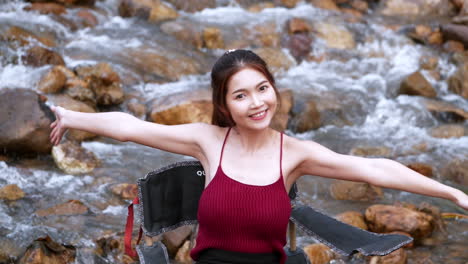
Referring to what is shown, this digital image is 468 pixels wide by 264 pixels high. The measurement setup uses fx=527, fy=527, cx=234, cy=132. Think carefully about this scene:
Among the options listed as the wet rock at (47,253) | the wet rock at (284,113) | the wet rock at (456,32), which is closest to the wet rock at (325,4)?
the wet rock at (456,32)

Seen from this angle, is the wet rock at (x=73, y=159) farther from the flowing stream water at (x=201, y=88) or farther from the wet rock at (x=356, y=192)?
the wet rock at (x=356, y=192)

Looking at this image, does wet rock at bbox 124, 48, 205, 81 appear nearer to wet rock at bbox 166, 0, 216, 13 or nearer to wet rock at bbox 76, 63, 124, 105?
wet rock at bbox 76, 63, 124, 105

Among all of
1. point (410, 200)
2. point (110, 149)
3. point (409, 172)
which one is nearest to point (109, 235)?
point (110, 149)

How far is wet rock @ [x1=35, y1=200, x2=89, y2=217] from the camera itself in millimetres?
4574

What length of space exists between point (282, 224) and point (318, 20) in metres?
10.1

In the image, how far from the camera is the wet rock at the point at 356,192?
536cm

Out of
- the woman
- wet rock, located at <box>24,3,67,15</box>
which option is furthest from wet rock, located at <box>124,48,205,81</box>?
the woman

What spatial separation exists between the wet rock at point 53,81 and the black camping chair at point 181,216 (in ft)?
16.7

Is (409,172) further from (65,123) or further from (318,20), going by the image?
(318,20)

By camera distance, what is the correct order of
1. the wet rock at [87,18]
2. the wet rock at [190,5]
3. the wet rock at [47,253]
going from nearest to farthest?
1. the wet rock at [47,253]
2. the wet rock at [87,18]
3. the wet rock at [190,5]

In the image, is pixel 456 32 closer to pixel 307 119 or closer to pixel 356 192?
pixel 307 119

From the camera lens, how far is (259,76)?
2.25 m

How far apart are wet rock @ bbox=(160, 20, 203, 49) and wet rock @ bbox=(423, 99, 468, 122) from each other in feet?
14.1

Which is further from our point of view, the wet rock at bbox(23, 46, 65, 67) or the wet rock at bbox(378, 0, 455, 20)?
the wet rock at bbox(378, 0, 455, 20)
